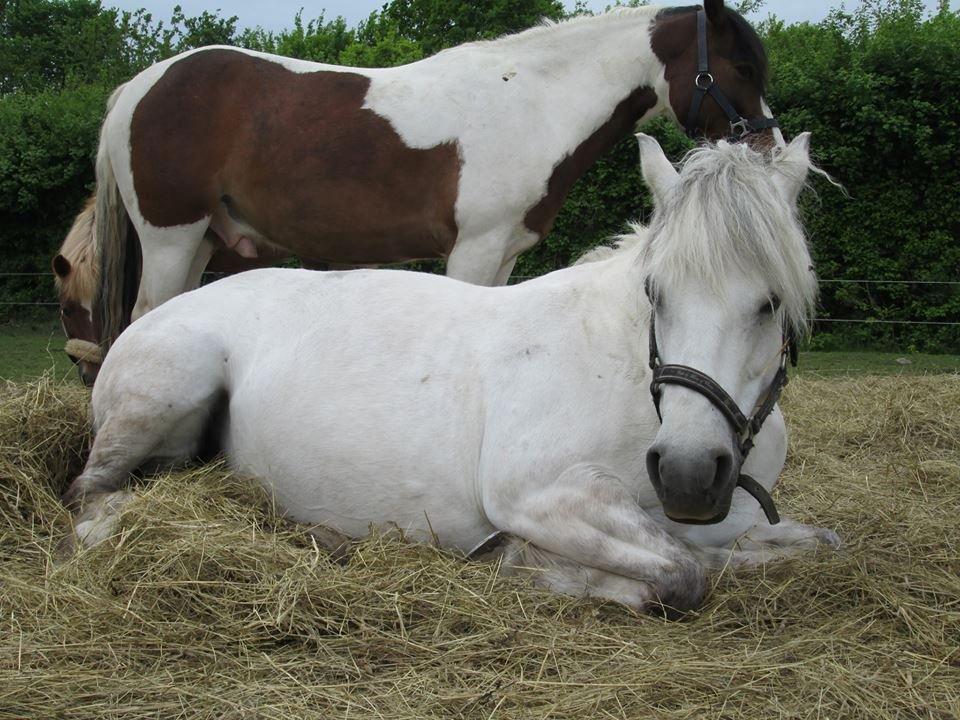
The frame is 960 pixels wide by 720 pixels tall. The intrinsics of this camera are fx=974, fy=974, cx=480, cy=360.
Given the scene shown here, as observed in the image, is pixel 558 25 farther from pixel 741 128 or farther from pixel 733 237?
pixel 733 237

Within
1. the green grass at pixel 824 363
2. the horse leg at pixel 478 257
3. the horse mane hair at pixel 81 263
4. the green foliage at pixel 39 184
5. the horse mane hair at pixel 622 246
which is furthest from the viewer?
the green foliage at pixel 39 184

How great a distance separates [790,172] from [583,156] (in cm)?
243

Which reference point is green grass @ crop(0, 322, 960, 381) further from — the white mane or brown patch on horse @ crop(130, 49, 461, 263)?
the white mane

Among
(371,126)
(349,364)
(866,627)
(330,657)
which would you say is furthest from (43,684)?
(371,126)

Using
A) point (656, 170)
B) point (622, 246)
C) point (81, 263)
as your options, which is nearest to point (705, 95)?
point (622, 246)

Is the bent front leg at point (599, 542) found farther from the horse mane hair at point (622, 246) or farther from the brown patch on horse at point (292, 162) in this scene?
the brown patch on horse at point (292, 162)

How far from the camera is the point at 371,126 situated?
16.1ft

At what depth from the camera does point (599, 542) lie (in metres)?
2.78

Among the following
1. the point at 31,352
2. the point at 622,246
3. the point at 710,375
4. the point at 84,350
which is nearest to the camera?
the point at 710,375

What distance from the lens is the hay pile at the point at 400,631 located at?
2.17m

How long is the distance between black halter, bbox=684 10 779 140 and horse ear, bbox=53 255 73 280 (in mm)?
3841

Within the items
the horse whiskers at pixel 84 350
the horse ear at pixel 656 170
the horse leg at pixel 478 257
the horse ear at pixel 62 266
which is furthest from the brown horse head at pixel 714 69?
the horse ear at pixel 62 266

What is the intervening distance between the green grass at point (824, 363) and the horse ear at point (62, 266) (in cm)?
256

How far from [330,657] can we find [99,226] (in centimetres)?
373
